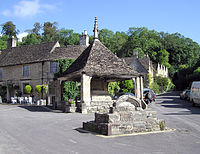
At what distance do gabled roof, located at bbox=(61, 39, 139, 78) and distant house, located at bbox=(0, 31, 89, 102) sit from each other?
37.3 feet

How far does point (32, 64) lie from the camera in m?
32.7

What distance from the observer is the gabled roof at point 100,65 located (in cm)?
1745

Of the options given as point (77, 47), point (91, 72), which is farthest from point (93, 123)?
point (77, 47)

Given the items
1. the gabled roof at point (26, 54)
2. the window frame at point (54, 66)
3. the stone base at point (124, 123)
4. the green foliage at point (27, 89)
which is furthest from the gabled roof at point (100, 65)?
the green foliage at point (27, 89)

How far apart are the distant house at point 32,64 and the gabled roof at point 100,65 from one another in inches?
448

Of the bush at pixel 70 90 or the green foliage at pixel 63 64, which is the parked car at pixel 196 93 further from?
the green foliage at pixel 63 64

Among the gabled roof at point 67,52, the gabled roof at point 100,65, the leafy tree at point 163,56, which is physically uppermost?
the leafy tree at point 163,56

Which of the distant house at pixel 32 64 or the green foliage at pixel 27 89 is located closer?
the distant house at pixel 32 64

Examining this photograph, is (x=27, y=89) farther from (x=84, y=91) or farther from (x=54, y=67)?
(x=84, y=91)

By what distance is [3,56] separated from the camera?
36438mm

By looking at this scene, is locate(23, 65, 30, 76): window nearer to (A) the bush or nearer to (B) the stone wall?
(B) the stone wall

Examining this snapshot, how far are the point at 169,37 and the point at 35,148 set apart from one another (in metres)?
86.8

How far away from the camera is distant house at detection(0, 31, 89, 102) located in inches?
1235

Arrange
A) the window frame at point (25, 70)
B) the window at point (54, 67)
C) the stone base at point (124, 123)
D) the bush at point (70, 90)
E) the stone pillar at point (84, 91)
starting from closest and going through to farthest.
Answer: the stone base at point (124, 123), the stone pillar at point (84, 91), the bush at point (70, 90), the window at point (54, 67), the window frame at point (25, 70)
